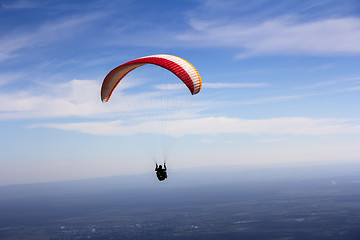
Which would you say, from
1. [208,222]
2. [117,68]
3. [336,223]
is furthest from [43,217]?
[117,68]

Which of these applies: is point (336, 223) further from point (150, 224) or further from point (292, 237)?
point (150, 224)

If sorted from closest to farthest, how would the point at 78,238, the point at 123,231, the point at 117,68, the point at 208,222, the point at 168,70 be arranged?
1. the point at 168,70
2. the point at 117,68
3. the point at 78,238
4. the point at 123,231
5. the point at 208,222

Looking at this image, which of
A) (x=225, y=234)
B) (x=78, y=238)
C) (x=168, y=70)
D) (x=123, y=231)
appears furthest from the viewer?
(x=123, y=231)

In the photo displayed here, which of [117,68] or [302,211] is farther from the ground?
[117,68]

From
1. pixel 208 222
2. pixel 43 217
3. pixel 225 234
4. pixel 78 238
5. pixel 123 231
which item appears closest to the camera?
pixel 225 234

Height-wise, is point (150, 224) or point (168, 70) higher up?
point (168, 70)

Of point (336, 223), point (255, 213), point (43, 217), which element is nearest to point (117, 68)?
point (336, 223)

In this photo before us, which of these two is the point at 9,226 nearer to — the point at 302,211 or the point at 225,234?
the point at 225,234

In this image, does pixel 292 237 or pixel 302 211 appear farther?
pixel 302 211

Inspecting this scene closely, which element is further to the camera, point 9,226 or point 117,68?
point 9,226
